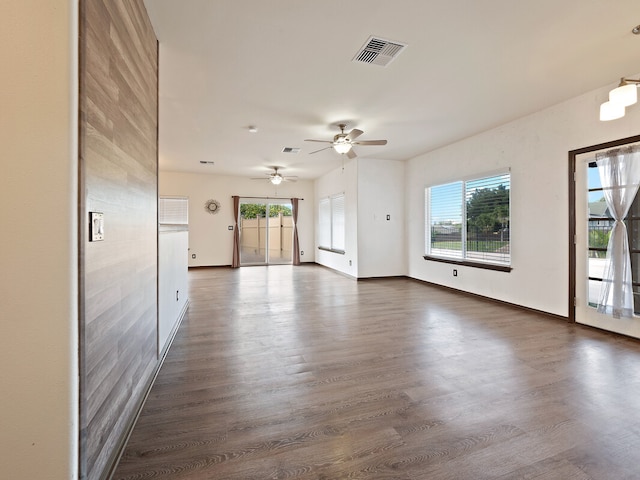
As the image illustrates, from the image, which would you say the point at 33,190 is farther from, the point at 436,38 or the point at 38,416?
the point at 436,38

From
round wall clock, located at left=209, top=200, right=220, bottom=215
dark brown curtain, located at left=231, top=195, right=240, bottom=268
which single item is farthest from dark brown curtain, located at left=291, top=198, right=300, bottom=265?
round wall clock, located at left=209, top=200, right=220, bottom=215

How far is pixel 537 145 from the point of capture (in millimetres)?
4324

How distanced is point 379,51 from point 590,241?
3.40 metres

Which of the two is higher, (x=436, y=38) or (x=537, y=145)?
(x=436, y=38)

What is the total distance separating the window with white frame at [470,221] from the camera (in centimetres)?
495

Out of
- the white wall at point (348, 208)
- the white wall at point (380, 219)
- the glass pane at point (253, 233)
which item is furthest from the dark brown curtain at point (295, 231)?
the white wall at point (380, 219)

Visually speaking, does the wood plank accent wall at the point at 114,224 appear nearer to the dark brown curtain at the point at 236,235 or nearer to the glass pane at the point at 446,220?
the glass pane at the point at 446,220

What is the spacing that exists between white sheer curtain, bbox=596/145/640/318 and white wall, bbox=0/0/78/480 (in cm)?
483

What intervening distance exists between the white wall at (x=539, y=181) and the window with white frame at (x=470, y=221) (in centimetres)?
17

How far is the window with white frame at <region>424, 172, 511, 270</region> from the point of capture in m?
4.95

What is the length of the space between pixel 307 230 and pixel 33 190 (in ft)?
30.2

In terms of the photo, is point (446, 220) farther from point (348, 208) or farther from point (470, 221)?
point (348, 208)

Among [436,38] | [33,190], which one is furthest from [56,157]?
[436,38]

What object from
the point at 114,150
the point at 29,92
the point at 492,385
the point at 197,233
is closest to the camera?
the point at 29,92
